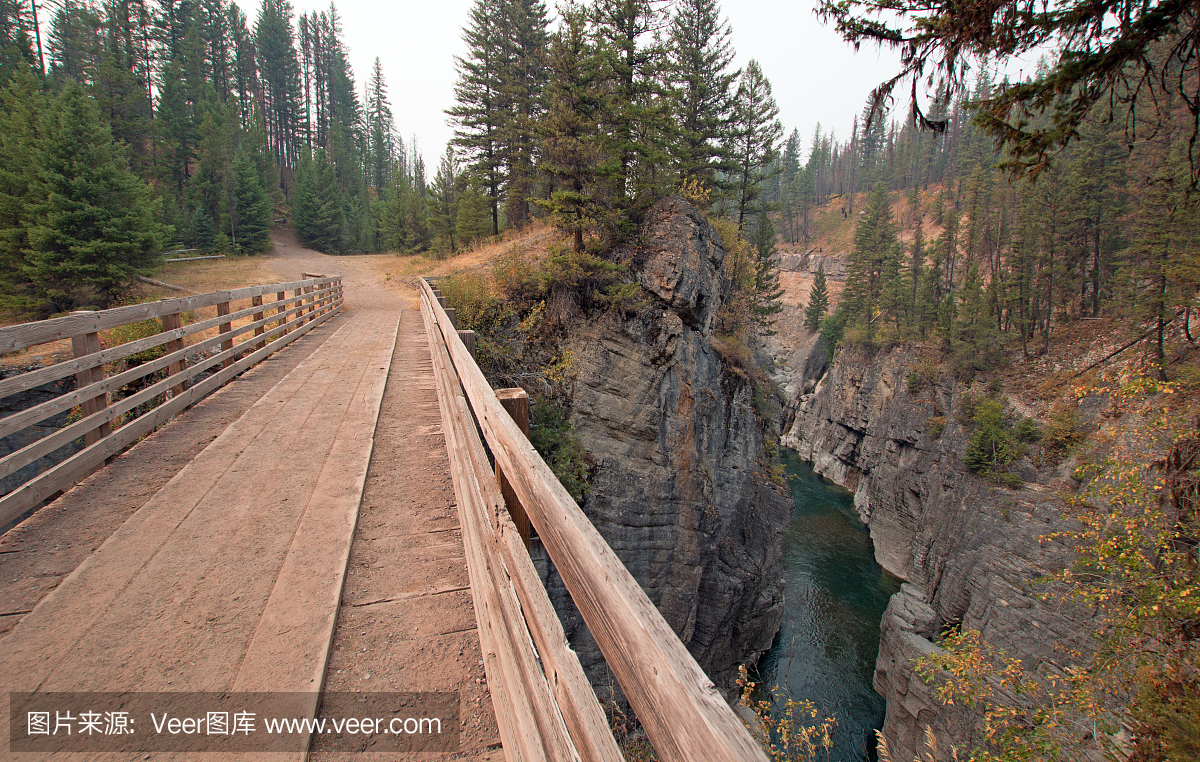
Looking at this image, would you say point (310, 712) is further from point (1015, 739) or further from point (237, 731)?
point (1015, 739)

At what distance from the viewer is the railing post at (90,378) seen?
4.37m

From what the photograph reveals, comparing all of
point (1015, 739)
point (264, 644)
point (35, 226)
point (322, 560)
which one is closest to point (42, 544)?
point (322, 560)

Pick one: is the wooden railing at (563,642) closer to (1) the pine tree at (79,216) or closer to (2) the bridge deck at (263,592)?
(2) the bridge deck at (263,592)

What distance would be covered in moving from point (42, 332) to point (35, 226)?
2538cm

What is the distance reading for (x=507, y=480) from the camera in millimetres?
2258

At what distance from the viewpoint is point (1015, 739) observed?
10.3 m

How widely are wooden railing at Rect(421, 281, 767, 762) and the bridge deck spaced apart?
46 cm

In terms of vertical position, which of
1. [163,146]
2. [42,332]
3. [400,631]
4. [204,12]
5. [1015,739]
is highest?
[204,12]

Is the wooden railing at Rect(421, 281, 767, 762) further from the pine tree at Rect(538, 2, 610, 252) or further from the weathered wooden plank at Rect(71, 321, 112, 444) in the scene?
the pine tree at Rect(538, 2, 610, 252)

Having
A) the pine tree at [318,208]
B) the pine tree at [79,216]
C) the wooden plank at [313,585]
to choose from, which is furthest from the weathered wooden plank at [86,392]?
the pine tree at [318,208]

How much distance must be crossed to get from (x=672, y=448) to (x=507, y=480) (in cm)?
1346

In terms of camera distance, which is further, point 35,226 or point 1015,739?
point 35,226

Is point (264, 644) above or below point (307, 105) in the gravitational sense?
below

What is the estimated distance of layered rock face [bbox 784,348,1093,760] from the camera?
55.4 feet
